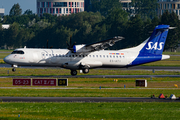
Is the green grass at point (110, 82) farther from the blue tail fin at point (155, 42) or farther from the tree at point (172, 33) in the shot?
the tree at point (172, 33)

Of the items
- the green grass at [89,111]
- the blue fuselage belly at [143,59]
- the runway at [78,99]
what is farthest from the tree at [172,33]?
the green grass at [89,111]

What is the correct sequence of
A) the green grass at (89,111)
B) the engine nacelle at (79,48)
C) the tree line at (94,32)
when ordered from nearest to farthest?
the green grass at (89,111) < the engine nacelle at (79,48) < the tree line at (94,32)

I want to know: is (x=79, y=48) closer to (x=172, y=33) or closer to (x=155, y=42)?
(x=155, y=42)

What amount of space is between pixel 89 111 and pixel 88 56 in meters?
28.6

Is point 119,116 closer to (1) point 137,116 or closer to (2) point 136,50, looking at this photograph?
(1) point 137,116

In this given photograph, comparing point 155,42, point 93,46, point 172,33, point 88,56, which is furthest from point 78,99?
point 172,33

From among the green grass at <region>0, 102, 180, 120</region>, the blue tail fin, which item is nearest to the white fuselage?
the blue tail fin

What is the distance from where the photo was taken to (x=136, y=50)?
5588 cm

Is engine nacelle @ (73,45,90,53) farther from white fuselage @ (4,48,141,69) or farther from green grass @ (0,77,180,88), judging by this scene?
green grass @ (0,77,180,88)

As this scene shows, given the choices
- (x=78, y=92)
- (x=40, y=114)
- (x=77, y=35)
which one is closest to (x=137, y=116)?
(x=40, y=114)

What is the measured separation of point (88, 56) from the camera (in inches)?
2115

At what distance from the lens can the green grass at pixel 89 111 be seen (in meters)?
23.4

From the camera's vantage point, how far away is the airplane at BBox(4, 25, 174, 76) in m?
51.2

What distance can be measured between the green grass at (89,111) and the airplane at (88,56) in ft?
76.2
